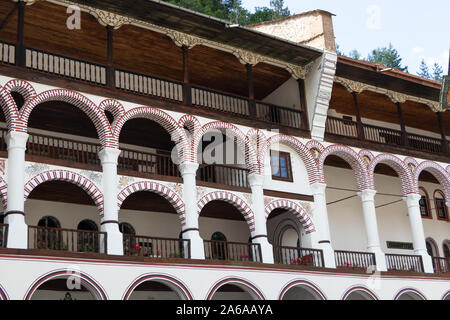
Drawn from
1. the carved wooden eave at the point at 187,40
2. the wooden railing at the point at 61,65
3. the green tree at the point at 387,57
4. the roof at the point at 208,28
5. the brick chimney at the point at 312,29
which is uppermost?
the green tree at the point at 387,57

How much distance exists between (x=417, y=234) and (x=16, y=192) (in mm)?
12843

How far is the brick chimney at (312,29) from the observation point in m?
20.9

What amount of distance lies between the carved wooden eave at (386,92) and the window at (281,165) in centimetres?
353

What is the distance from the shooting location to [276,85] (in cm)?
2183

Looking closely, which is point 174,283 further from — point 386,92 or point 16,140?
point 386,92

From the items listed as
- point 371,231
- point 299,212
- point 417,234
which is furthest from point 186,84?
point 417,234

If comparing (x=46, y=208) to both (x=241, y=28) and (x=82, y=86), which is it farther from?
(x=241, y=28)

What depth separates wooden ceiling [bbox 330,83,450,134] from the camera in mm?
22938

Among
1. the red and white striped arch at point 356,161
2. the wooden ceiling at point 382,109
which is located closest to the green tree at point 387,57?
the wooden ceiling at point 382,109

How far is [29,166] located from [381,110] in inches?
552

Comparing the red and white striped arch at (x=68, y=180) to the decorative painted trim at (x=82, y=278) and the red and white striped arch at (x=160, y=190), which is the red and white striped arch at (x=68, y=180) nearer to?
the red and white striped arch at (x=160, y=190)

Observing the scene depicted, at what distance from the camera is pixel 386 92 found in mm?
22500

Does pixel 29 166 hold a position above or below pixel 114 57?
below
